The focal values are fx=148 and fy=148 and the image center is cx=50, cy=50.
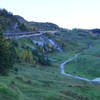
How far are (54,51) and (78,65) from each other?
32.1 meters

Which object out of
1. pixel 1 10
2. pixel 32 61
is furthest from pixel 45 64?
pixel 1 10

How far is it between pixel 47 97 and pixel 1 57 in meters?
13.2

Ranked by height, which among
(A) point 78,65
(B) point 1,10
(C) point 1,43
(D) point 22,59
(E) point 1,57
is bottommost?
(A) point 78,65

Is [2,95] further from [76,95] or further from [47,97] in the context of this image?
[76,95]

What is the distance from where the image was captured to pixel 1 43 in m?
31.3

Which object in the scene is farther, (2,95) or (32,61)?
(32,61)

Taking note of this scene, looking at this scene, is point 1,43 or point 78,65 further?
point 78,65

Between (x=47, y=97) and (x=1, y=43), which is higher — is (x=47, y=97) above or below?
below

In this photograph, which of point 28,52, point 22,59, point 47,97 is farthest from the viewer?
point 28,52

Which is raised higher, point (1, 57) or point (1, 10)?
point (1, 10)

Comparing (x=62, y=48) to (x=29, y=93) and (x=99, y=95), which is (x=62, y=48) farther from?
(x=29, y=93)

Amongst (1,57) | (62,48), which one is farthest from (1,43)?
(62,48)

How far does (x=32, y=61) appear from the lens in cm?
5906

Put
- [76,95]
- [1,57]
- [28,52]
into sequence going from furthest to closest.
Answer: [28,52] → [1,57] → [76,95]
